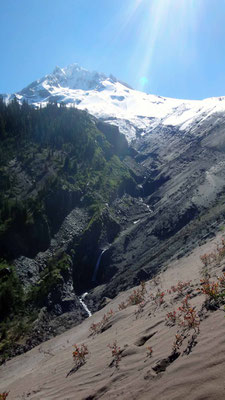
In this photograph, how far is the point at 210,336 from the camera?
204 inches

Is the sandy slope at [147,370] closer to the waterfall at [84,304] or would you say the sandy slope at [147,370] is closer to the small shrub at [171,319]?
the small shrub at [171,319]

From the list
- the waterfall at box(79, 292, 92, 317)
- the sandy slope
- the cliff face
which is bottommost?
the waterfall at box(79, 292, 92, 317)

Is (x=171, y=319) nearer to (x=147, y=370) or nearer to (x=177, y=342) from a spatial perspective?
Answer: (x=177, y=342)

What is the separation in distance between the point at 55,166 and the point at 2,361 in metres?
59.1

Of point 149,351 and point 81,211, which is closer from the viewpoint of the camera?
point 149,351

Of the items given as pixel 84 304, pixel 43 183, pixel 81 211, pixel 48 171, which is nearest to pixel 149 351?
pixel 84 304

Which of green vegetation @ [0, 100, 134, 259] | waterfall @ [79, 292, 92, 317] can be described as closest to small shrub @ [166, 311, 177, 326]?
waterfall @ [79, 292, 92, 317]

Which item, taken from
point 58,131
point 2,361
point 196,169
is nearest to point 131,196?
point 196,169

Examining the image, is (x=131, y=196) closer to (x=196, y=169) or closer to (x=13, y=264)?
(x=196, y=169)

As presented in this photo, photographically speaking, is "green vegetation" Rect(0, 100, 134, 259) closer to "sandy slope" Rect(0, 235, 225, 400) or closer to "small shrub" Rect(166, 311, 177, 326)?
"sandy slope" Rect(0, 235, 225, 400)

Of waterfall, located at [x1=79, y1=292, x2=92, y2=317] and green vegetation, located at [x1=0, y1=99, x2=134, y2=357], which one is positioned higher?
green vegetation, located at [x1=0, y1=99, x2=134, y2=357]

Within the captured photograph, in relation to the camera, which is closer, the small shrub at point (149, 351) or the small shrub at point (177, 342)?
the small shrub at point (177, 342)

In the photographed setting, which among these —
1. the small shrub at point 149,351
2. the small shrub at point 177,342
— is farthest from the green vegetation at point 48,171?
the small shrub at point 177,342

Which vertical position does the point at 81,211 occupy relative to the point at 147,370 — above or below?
above
